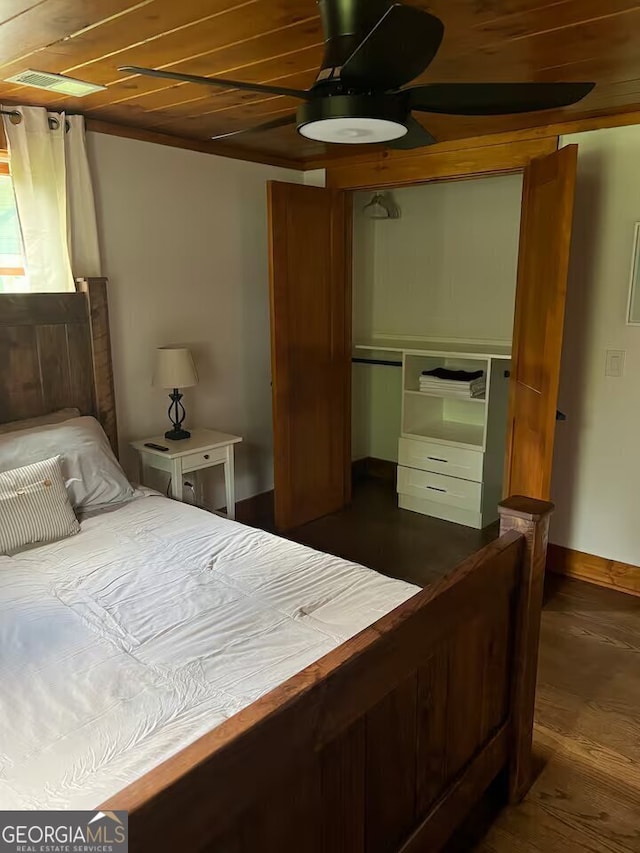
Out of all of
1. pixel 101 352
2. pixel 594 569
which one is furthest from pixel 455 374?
pixel 101 352

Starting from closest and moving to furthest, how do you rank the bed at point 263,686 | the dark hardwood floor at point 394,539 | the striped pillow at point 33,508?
the bed at point 263,686, the striped pillow at point 33,508, the dark hardwood floor at point 394,539

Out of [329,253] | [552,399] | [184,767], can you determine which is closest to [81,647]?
Answer: [184,767]

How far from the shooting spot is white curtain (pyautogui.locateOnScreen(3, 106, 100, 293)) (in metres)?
2.82

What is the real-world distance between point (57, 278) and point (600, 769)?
295 cm

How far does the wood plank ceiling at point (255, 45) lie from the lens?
5.84 ft

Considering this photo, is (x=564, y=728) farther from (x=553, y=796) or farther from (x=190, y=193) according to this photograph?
(x=190, y=193)

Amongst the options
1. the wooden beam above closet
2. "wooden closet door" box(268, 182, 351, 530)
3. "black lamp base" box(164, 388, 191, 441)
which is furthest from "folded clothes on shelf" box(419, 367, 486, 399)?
"black lamp base" box(164, 388, 191, 441)

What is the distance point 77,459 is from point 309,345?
66.7 inches

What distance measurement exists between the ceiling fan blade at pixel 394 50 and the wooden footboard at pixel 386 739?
1184 mm

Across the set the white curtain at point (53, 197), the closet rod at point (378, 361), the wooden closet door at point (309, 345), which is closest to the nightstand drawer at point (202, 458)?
the wooden closet door at point (309, 345)

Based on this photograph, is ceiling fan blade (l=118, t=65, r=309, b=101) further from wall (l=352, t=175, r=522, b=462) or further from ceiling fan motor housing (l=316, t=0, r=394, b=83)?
wall (l=352, t=175, r=522, b=462)

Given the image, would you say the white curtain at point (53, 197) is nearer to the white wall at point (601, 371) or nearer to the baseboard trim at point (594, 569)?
the white wall at point (601, 371)

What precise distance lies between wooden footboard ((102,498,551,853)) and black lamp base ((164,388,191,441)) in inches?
80.1

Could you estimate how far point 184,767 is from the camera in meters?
0.89
